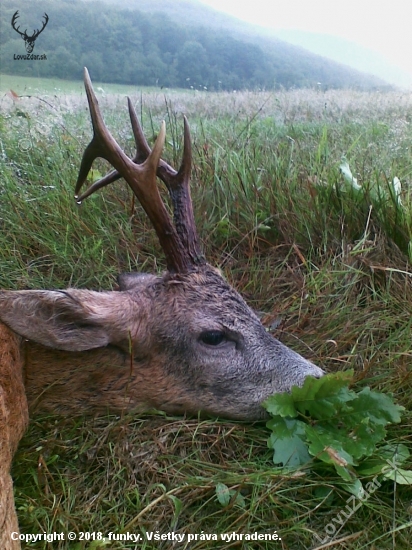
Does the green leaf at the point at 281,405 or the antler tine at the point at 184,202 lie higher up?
the antler tine at the point at 184,202

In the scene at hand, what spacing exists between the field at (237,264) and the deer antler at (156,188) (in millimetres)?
713

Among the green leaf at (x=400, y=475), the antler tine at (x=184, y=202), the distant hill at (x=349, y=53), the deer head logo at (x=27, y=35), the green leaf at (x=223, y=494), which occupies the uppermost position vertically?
the distant hill at (x=349, y=53)

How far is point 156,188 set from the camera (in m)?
2.31

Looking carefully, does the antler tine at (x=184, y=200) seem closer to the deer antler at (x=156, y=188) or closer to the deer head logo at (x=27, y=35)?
the deer antler at (x=156, y=188)

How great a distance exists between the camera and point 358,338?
272cm

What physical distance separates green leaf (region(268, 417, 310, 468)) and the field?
0.06 meters

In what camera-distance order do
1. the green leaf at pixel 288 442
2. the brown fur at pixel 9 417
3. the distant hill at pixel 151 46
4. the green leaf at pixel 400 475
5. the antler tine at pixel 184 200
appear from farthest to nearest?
the distant hill at pixel 151 46 → the antler tine at pixel 184 200 → the green leaf at pixel 288 442 → the green leaf at pixel 400 475 → the brown fur at pixel 9 417

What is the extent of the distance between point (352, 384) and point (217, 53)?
3.49 m

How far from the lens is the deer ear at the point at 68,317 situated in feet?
7.04

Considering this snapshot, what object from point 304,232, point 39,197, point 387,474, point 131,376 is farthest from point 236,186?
point 387,474

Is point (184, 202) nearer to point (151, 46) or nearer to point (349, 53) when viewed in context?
point (151, 46)

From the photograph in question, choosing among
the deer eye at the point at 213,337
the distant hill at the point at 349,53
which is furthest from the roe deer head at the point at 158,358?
the distant hill at the point at 349,53

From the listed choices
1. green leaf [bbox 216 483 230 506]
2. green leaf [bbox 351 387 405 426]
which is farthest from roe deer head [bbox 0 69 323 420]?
green leaf [bbox 216 483 230 506]

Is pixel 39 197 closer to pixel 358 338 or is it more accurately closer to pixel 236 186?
pixel 236 186
